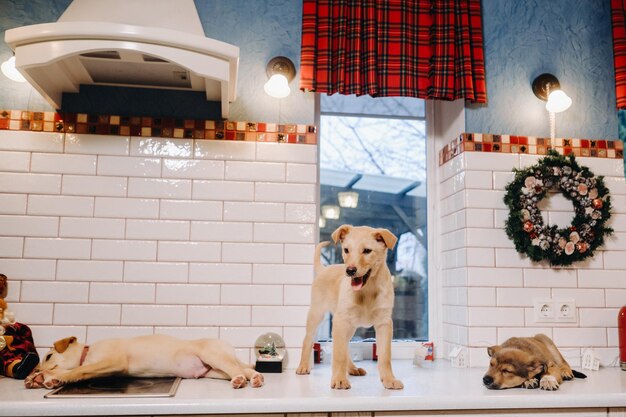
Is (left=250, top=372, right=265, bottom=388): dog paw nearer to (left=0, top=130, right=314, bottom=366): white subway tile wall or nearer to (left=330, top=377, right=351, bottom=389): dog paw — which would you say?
(left=330, top=377, right=351, bottom=389): dog paw

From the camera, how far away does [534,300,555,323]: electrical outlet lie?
2.57 meters

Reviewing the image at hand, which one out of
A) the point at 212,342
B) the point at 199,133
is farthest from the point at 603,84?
the point at 212,342

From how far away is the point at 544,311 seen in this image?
2582 millimetres

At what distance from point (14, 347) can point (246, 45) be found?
1.53 metres

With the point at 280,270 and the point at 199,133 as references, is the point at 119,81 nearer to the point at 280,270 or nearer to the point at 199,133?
the point at 199,133

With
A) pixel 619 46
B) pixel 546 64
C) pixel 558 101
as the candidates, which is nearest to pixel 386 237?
pixel 558 101

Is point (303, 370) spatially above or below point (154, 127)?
below

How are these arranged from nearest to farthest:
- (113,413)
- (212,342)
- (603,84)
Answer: (113,413), (212,342), (603,84)

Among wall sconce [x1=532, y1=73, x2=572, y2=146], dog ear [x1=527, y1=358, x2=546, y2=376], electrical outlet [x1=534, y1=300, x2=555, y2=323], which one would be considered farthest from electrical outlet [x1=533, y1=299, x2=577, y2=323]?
wall sconce [x1=532, y1=73, x2=572, y2=146]

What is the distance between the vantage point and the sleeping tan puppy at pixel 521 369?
6.46 feet

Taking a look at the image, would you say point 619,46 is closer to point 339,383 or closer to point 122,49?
point 339,383

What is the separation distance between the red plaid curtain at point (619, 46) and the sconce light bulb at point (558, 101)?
0.30 metres

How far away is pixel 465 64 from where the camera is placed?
2643mm

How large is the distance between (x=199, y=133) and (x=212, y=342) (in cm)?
89
